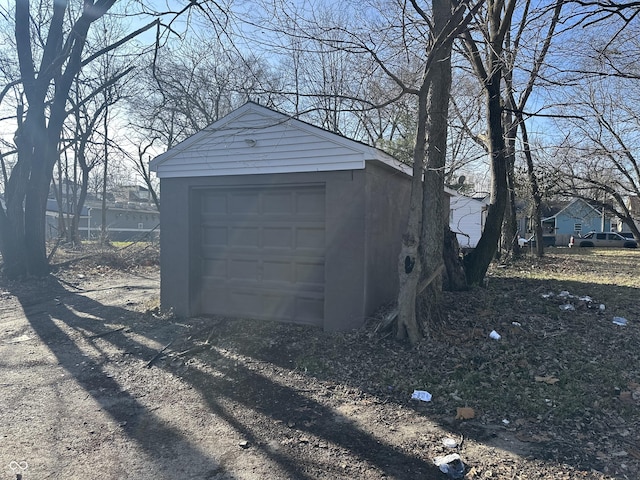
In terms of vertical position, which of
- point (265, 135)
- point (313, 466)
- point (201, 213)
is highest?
point (265, 135)

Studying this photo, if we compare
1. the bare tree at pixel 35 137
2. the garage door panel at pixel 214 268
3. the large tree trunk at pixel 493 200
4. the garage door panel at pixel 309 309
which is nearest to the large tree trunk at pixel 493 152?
the large tree trunk at pixel 493 200

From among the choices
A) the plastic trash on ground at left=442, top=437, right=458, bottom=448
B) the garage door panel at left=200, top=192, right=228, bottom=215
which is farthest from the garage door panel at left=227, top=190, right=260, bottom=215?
the plastic trash on ground at left=442, top=437, right=458, bottom=448

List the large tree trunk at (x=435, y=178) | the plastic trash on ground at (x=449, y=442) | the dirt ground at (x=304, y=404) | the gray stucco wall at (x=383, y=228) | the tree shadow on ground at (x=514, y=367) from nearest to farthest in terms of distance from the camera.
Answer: the dirt ground at (x=304, y=404) → the plastic trash on ground at (x=449, y=442) → the tree shadow on ground at (x=514, y=367) → the large tree trunk at (x=435, y=178) → the gray stucco wall at (x=383, y=228)

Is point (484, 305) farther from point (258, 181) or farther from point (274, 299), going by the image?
point (258, 181)

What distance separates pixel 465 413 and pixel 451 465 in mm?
966

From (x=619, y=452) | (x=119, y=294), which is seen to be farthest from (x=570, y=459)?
(x=119, y=294)

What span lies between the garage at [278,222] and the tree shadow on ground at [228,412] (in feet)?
4.45

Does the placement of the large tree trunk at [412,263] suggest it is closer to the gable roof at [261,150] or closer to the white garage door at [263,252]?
the gable roof at [261,150]

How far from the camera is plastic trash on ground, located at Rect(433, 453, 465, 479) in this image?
3.11m

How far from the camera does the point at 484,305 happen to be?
6.62 metres

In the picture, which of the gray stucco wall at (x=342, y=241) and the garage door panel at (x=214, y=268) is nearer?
the gray stucco wall at (x=342, y=241)

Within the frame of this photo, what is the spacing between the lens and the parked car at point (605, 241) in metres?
30.0

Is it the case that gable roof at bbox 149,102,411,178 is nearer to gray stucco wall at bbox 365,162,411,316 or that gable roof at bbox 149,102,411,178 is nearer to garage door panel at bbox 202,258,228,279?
gray stucco wall at bbox 365,162,411,316

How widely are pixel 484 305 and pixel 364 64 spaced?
4120 mm
